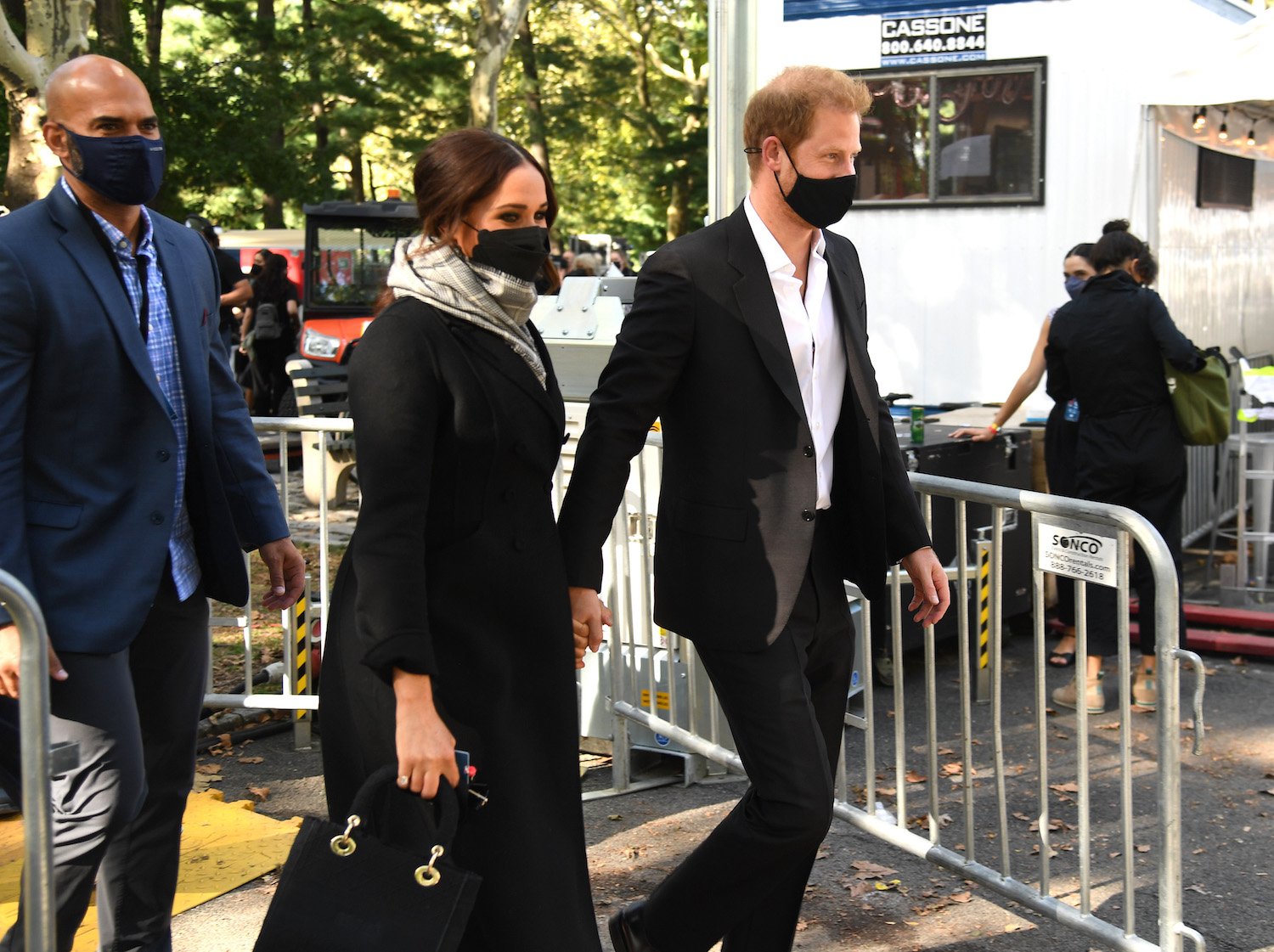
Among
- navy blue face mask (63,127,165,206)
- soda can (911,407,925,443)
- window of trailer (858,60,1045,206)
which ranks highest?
window of trailer (858,60,1045,206)

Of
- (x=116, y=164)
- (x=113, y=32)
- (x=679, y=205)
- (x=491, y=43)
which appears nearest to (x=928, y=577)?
(x=116, y=164)

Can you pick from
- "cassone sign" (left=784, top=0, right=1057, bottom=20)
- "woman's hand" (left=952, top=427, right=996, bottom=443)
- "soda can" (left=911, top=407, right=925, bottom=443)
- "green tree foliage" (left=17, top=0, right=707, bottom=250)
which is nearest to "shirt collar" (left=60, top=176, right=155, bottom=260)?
"soda can" (left=911, top=407, right=925, bottom=443)

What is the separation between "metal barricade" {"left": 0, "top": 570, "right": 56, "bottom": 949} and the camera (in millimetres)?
2395

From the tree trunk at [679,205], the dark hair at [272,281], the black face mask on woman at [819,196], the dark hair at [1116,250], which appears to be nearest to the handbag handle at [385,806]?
the black face mask on woman at [819,196]

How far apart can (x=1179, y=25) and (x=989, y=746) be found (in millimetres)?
5581

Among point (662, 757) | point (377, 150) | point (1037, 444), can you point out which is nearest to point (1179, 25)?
point (1037, 444)

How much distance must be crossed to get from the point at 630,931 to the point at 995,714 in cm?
114

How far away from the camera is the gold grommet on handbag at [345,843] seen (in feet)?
8.10

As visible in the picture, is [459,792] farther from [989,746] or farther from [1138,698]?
[1138,698]

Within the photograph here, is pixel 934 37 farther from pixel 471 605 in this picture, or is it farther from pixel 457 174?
pixel 471 605

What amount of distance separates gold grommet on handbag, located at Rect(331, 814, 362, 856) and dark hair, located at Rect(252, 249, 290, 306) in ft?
49.2

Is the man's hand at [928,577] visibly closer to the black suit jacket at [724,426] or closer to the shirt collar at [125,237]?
the black suit jacket at [724,426]

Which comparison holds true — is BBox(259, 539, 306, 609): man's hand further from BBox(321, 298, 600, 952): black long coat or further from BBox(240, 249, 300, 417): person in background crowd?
BBox(240, 249, 300, 417): person in background crowd

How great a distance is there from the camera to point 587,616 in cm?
294
